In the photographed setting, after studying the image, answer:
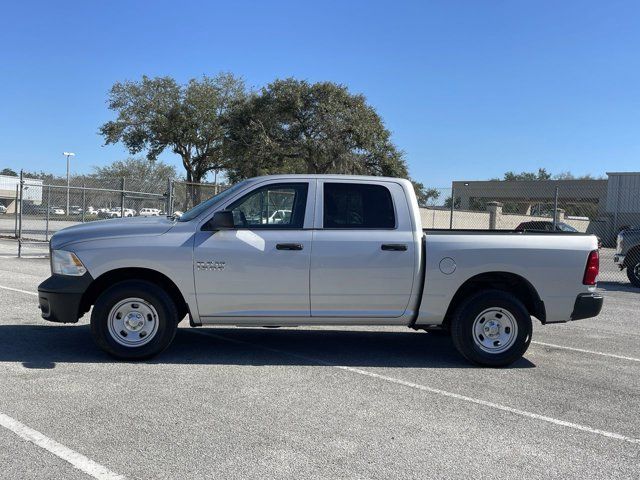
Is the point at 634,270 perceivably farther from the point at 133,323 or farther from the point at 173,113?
the point at 173,113

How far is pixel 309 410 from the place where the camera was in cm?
484

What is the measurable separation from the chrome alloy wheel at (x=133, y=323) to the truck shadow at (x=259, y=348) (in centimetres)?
25

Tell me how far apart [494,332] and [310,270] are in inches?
82.4

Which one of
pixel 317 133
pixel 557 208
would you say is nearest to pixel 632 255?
pixel 557 208

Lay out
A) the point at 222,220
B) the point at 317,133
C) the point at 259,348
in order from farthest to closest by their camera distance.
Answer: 1. the point at 317,133
2. the point at 259,348
3. the point at 222,220

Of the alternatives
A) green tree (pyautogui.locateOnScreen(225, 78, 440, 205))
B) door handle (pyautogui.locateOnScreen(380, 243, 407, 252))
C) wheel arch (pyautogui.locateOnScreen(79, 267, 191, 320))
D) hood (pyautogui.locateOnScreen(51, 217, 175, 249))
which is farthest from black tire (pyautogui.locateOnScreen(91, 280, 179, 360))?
green tree (pyautogui.locateOnScreen(225, 78, 440, 205))

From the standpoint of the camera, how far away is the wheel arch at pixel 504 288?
6387 millimetres

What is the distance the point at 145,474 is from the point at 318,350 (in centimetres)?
345

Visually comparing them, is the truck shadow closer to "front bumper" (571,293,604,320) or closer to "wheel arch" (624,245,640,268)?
"front bumper" (571,293,604,320)

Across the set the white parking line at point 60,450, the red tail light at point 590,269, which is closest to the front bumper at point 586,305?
the red tail light at point 590,269

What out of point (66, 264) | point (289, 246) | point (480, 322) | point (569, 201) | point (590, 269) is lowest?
point (480, 322)

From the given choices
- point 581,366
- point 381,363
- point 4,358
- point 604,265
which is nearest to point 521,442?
point 381,363

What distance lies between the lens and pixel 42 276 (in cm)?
1261

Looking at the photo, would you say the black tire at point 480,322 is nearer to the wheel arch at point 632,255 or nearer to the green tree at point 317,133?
the wheel arch at point 632,255
